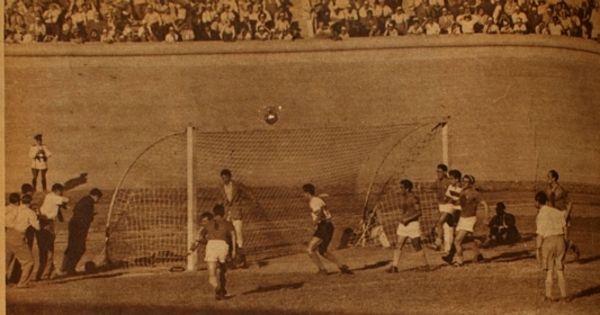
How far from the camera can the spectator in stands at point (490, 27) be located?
889 centimetres

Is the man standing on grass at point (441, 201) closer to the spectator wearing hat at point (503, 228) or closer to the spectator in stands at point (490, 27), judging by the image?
the spectator wearing hat at point (503, 228)

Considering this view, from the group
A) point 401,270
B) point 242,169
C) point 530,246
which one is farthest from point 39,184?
point 530,246

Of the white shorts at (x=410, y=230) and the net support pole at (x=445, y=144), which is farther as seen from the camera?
the net support pole at (x=445, y=144)

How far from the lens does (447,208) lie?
347 inches

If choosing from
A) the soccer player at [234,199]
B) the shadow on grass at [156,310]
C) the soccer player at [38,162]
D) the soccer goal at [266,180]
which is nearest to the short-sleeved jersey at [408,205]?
the soccer goal at [266,180]

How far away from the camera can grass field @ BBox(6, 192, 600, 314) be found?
8.62m

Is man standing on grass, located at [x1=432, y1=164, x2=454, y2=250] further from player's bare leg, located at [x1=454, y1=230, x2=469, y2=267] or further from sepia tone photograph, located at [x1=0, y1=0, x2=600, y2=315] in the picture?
player's bare leg, located at [x1=454, y1=230, x2=469, y2=267]

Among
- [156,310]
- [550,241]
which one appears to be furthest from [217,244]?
[550,241]

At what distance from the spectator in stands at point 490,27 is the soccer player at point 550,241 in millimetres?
1536

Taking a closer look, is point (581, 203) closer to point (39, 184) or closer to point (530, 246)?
point (530, 246)

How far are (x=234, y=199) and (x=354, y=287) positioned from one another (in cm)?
135

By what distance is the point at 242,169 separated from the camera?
8.86 meters

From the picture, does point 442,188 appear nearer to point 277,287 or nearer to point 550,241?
point 550,241

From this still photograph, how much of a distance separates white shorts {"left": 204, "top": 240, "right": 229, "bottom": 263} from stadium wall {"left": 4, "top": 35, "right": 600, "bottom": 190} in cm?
106
